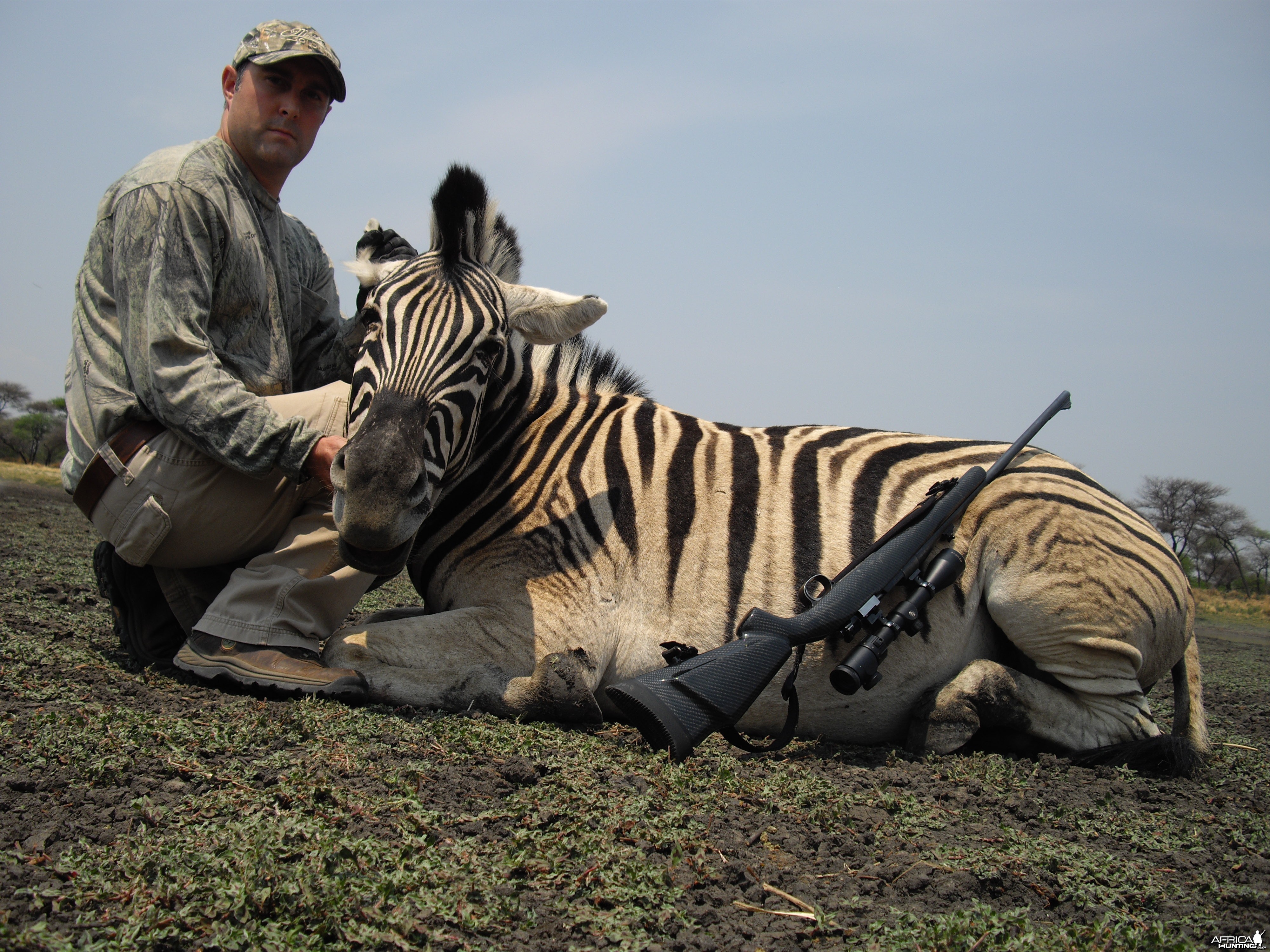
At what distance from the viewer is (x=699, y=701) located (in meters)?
2.98

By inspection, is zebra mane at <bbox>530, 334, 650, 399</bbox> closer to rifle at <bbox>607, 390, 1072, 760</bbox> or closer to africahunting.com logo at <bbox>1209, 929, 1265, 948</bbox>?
rifle at <bbox>607, 390, 1072, 760</bbox>

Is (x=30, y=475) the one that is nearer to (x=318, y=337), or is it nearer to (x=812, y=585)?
(x=318, y=337)

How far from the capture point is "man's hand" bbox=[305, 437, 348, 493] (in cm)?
344

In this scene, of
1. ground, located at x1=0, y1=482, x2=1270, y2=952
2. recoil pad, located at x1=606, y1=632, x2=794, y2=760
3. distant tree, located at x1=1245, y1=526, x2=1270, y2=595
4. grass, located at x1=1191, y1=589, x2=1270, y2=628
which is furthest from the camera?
distant tree, located at x1=1245, y1=526, x2=1270, y2=595

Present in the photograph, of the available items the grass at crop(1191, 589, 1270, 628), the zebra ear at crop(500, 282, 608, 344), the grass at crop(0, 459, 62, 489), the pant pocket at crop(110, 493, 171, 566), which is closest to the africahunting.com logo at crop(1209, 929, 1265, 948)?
the zebra ear at crop(500, 282, 608, 344)

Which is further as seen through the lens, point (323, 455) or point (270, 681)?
point (323, 455)

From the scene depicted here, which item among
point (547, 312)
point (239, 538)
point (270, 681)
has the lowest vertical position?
point (270, 681)

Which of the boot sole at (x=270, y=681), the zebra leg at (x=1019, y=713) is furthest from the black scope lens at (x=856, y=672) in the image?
the boot sole at (x=270, y=681)

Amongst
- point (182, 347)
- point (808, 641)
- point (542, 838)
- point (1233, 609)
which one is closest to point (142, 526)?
point (182, 347)

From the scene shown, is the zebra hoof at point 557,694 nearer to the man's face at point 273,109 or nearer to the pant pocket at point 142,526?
the pant pocket at point 142,526

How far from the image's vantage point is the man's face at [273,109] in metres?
3.94

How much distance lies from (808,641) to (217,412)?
2.57 meters

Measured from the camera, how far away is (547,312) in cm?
386

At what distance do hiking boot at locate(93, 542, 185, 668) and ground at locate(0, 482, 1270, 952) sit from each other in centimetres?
35
